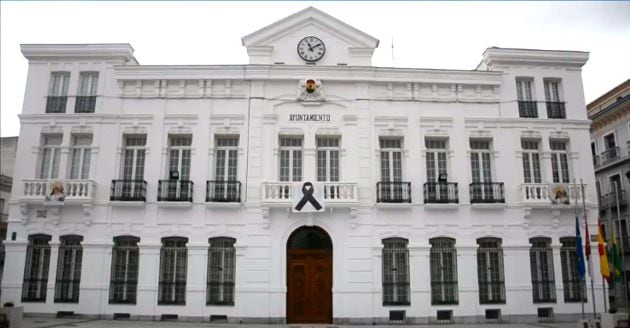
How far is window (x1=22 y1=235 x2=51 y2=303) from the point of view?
1866cm

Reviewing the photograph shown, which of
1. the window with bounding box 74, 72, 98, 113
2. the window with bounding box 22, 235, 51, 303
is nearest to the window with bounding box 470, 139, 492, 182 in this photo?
the window with bounding box 74, 72, 98, 113

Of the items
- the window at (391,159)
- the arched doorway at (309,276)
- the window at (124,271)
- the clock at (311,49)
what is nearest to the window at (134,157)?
the window at (124,271)

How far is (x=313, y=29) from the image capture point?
67.4 feet

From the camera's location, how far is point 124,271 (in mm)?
18875

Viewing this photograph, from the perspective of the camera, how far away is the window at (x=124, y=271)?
18.6m

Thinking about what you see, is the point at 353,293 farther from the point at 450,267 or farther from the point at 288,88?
the point at 288,88

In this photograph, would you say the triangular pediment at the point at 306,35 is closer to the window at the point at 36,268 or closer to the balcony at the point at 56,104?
the balcony at the point at 56,104

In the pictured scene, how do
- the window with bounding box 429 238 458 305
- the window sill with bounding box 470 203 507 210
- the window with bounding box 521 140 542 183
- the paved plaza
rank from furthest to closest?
the window with bounding box 521 140 542 183 < the window sill with bounding box 470 203 507 210 < the window with bounding box 429 238 458 305 < the paved plaza

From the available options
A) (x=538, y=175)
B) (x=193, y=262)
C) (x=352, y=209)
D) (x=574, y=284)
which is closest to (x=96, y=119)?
Result: (x=193, y=262)

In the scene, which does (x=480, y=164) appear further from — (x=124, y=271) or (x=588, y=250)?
(x=124, y=271)

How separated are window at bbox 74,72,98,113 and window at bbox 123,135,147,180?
2024mm

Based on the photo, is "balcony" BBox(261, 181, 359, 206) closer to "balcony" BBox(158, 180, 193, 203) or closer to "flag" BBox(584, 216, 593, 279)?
"balcony" BBox(158, 180, 193, 203)

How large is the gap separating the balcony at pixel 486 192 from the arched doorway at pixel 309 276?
5.99 meters

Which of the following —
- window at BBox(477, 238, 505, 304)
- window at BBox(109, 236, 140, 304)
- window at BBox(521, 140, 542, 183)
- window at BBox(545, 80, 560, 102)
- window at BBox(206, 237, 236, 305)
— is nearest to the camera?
window at BBox(206, 237, 236, 305)
